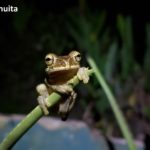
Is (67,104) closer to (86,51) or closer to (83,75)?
(83,75)

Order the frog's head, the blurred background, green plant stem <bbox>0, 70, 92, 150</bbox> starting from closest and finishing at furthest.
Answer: green plant stem <bbox>0, 70, 92, 150</bbox> → the frog's head → the blurred background

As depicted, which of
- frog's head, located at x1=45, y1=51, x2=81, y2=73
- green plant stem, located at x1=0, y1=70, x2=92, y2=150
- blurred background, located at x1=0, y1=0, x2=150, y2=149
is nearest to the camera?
green plant stem, located at x1=0, y1=70, x2=92, y2=150

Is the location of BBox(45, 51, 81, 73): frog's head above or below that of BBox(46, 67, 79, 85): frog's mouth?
above

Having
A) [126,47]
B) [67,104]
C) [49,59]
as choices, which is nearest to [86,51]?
[126,47]

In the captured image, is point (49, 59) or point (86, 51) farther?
point (86, 51)

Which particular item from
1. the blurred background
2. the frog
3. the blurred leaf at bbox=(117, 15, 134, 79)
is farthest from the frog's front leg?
the blurred leaf at bbox=(117, 15, 134, 79)

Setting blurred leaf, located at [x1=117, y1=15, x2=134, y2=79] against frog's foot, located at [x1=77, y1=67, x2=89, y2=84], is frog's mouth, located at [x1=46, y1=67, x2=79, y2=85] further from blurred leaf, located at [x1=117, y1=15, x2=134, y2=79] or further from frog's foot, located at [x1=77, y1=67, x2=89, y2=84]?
blurred leaf, located at [x1=117, y1=15, x2=134, y2=79]

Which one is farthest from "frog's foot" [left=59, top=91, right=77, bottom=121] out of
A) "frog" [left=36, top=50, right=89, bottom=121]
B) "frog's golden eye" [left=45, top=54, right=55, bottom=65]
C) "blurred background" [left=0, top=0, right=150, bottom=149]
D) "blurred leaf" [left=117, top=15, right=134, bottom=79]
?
"blurred leaf" [left=117, top=15, right=134, bottom=79]

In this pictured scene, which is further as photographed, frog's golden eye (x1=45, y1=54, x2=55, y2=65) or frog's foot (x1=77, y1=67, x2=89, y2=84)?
frog's golden eye (x1=45, y1=54, x2=55, y2=65)
